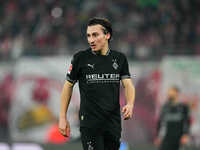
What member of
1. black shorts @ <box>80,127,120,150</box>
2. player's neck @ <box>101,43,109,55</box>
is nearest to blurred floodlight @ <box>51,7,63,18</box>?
player's neck @ <box>101,43,109,55</box>

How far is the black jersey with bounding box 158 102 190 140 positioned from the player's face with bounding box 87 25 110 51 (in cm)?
536

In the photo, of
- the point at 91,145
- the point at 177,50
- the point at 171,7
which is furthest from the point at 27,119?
the point at 91,145

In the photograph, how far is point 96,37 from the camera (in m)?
5.35

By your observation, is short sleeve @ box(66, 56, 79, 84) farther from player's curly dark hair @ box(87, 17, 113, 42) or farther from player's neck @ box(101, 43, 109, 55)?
player's curly dark hair @ box(87, 17, 113, 42)

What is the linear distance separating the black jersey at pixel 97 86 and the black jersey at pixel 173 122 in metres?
5.22

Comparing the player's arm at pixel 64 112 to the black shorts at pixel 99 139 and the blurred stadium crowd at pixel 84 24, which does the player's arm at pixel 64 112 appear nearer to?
the black shorts at pixel 99 139

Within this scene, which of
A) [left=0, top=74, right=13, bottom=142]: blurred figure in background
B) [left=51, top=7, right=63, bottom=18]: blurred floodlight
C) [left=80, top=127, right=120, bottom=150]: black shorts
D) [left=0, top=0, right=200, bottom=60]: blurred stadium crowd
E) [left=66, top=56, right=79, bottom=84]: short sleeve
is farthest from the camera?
[left=51, top=7, right=63, bottom=18]: blurred floodlight

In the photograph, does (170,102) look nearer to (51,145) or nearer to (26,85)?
(51,145)

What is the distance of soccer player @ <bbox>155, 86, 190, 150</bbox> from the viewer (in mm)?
10477

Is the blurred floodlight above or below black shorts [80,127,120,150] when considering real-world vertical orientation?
above

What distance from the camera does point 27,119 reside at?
13.1 m

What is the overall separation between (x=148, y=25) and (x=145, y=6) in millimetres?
688

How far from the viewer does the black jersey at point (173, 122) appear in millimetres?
10531

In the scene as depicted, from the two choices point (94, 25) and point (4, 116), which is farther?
point (4, 116)
